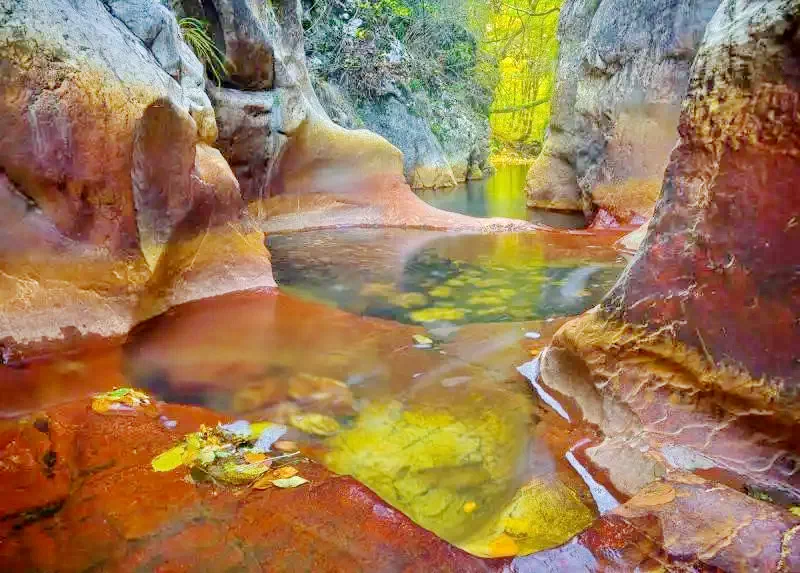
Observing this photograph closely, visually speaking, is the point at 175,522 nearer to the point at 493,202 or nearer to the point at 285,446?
the point at 285,446

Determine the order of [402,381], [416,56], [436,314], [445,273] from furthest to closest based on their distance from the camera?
[416,56], [445,273], [436,314], [402,381]

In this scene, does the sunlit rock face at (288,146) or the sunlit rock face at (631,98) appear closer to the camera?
the sunlit rock face at (288,146)

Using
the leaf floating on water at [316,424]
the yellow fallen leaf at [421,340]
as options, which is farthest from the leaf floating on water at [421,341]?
the leaf floating on water at [316,424]

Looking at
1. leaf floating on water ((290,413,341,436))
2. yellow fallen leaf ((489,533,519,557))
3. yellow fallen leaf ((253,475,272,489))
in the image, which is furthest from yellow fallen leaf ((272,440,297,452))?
yellow fallen leaf ((489,533,519,557))

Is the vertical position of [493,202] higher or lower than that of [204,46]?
lower

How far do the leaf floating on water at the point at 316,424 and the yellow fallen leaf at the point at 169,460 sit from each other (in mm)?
540

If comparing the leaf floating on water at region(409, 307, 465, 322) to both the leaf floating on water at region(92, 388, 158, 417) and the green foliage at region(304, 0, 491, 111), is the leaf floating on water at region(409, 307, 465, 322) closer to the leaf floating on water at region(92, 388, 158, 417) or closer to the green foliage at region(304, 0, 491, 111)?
the leaf floating on water at region(92, 388, 158, 417)

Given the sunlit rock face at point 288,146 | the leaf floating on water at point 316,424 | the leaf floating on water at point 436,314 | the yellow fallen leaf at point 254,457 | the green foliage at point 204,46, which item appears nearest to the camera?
the yellow fallen leaf at point 254,457

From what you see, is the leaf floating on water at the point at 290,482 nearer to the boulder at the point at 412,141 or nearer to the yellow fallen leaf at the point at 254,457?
the yellow fallen leaf at the point at 254,457

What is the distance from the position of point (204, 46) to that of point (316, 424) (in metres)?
5.80

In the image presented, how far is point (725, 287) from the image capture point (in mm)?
2291

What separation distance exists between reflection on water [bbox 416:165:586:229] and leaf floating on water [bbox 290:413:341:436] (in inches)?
317

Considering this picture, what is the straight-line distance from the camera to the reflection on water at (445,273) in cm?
480

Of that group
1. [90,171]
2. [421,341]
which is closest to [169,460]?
[421,341]
